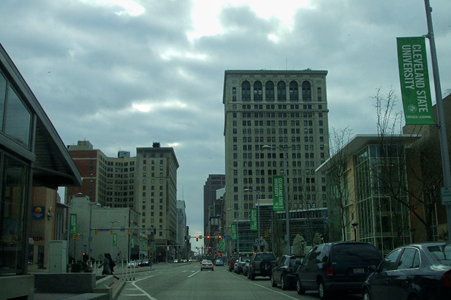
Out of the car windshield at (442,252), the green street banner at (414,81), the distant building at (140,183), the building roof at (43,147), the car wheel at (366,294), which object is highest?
the distant building at (140,183)

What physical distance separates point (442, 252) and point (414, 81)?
25.0 ft

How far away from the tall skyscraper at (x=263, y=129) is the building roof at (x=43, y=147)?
126 meters

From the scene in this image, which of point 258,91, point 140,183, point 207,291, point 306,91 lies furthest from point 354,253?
point 140,183

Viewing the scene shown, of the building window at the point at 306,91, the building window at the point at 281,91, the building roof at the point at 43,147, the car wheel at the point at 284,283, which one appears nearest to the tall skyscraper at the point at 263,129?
the building window at the point at 281,91

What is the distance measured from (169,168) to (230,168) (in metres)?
44.1

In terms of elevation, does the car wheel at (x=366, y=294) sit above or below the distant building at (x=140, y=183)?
below

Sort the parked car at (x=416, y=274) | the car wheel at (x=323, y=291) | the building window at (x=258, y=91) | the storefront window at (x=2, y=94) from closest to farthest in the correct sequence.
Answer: the parked car at (x=416, y=274)
the storefront window at (x=2, y=94)
the car wheel at (x=323, y=291)
the building window at (x=258, y=91)

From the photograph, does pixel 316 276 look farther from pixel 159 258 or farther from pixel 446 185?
pixel 159 258

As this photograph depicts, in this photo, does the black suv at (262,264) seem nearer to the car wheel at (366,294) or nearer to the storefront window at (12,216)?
the car wheel at (366,294)

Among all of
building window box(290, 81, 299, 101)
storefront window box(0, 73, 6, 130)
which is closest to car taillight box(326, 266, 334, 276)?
storefront window box(0, 73, 6, 130)

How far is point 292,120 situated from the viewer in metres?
143

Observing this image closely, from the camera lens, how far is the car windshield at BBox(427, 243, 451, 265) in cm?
849

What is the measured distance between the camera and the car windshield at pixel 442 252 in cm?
849

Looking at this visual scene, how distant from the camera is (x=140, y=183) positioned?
17588cm
